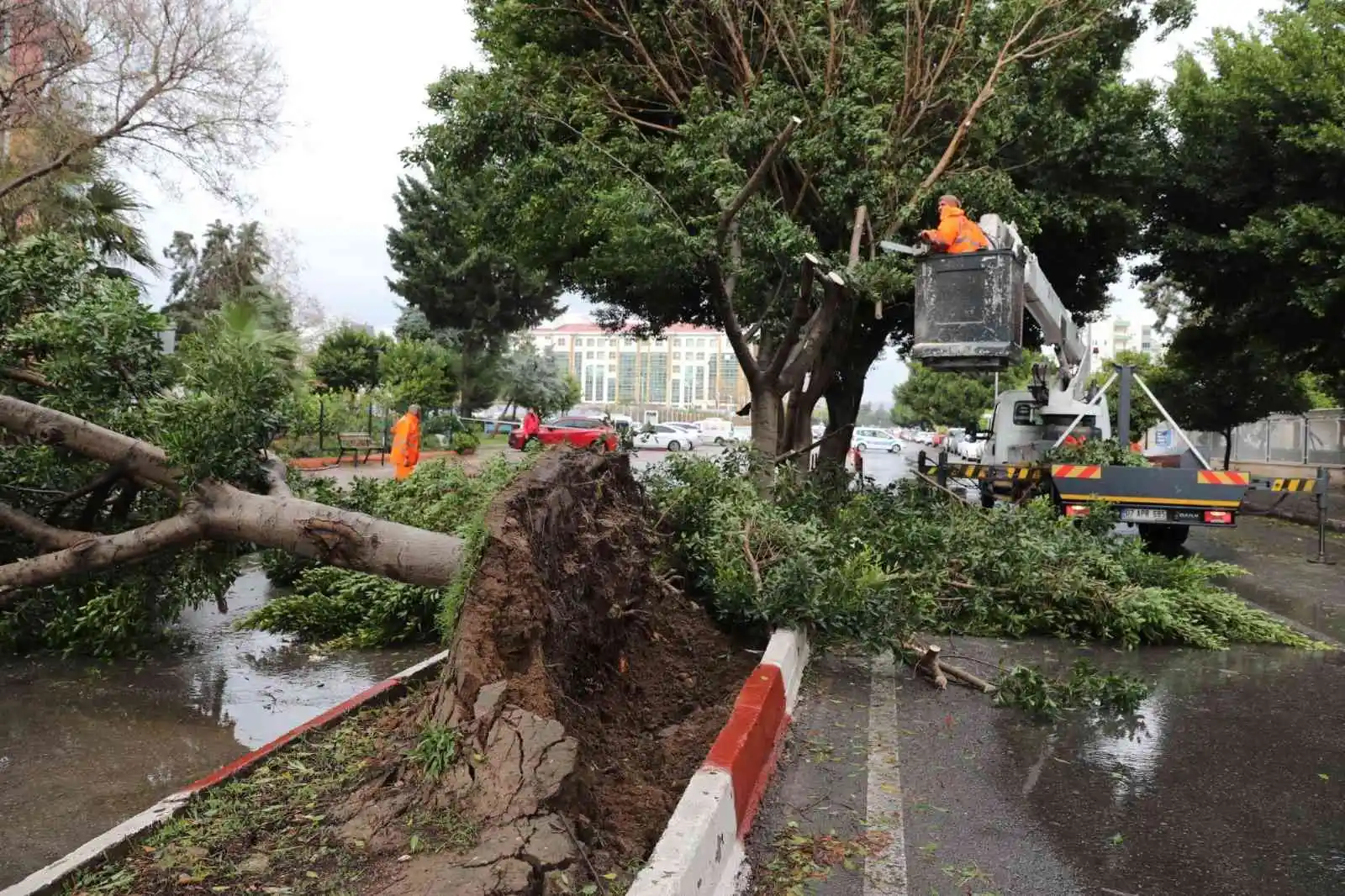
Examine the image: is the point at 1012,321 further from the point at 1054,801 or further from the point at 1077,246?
the point at 1077,246

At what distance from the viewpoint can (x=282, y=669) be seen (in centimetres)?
629

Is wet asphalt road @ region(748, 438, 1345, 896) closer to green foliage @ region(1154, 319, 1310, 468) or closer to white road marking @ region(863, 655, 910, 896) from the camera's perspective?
white road marking @ region(863, 655, 910, 896)

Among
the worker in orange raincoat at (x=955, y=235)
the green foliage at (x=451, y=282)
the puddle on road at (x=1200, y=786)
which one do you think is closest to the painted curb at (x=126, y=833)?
the puddle on road at (x=1200, y=786)

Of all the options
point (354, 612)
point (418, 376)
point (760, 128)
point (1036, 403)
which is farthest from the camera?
point (418, 376)

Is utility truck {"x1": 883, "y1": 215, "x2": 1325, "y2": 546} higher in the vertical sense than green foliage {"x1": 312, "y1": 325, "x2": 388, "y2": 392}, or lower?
lower

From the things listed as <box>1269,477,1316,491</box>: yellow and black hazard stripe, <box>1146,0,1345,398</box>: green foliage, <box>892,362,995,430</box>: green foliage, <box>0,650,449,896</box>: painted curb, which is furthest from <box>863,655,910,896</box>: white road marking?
<box>892,362,995,430</box>: green foliage

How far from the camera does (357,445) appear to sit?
2384 cm

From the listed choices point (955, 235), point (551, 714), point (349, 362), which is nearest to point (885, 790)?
point (551, 714)

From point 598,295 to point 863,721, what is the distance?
12.4 metres

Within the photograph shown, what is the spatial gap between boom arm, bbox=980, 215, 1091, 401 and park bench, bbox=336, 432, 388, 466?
15.9 meters

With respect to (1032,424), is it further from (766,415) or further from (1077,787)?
(1077,787)

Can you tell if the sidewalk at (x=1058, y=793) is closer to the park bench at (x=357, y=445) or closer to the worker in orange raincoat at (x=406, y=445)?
the worker in orange raincoat at (x=406, y=445)

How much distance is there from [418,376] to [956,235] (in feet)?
90.0

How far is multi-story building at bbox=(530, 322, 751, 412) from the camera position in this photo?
114500mm
